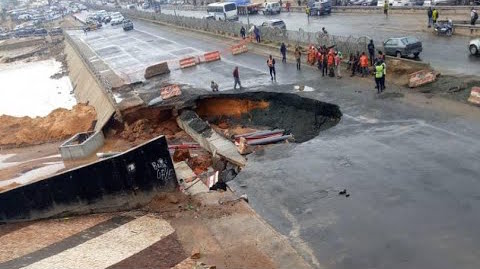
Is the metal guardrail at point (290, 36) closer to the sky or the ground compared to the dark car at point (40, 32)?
closer to the sky

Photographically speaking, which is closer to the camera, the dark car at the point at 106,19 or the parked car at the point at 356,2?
the parked car at the point at 356,2

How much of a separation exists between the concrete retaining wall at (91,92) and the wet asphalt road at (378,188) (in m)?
14.3

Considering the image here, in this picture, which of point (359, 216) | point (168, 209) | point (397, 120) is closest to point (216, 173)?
point (168, 209)

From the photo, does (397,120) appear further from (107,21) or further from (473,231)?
(107,21)

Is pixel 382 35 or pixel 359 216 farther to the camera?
pixel 382 35

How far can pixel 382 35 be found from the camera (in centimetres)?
4000

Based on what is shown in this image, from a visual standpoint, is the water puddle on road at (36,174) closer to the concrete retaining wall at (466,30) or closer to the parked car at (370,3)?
the concrete retaining wall at (466,30)

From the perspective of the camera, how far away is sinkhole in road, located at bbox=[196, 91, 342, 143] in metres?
24.5

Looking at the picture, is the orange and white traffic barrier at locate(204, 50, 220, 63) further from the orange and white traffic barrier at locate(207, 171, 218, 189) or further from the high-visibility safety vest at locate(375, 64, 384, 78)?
the orange and white traffic barrier at locate(207, 171, 218, 189)

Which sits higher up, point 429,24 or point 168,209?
point 429,24

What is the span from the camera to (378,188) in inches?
640

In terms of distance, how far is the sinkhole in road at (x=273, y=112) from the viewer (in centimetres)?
2453

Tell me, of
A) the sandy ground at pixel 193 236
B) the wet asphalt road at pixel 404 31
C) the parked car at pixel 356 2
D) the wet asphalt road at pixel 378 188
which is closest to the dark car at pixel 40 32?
the wet asphalt road at pixel 404 31

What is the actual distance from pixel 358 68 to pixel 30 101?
3691cm
